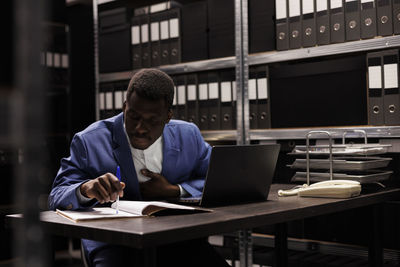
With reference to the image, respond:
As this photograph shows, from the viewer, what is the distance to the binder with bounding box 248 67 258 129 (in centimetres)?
256

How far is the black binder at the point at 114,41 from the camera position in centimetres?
307

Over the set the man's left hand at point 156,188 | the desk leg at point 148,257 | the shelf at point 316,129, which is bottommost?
the desk leg at point 148,257

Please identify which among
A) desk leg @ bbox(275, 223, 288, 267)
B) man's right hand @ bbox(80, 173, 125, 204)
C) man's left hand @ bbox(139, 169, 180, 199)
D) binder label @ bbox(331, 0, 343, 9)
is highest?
binder label @ bbox(331, 0, 343, 9)

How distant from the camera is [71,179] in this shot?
1.50 meters

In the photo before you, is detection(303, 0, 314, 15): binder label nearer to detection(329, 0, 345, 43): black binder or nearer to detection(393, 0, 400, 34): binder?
detection(329, 0, 345, 43): black binder

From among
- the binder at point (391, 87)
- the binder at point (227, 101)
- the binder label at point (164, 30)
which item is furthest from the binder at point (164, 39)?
the binder at point (391, 87)

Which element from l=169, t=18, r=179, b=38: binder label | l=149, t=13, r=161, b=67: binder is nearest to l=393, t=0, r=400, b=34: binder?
Result: l=169, t=18, r=179, b=38: binder label

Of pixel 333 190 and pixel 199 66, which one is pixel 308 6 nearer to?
pixel 199 66

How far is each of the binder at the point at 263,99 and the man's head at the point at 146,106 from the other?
3.26ft

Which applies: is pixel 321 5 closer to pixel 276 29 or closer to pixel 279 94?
pixel 276 29

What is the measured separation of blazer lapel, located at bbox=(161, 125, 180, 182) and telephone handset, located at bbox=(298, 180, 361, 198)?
1.43ft

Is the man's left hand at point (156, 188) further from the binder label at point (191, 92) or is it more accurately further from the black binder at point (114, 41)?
the black binder at point (114, 41)

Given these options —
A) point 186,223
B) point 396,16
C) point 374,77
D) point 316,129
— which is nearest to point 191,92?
point 316,129

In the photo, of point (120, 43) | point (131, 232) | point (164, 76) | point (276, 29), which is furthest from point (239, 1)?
point (131, 232)
